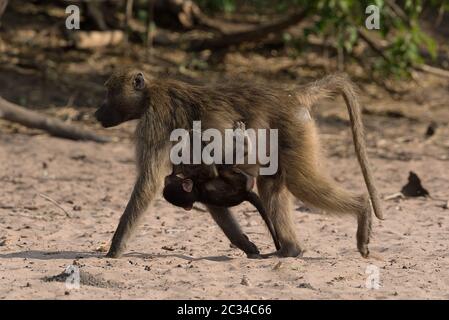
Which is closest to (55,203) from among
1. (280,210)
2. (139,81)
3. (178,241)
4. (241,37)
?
(178,241)

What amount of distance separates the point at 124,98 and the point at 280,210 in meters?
1.35

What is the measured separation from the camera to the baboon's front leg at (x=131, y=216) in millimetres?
5863

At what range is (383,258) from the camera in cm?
611

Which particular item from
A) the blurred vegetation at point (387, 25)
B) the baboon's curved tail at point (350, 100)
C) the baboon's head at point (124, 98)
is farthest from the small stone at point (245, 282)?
the blurred vegetation at point (387, 25)

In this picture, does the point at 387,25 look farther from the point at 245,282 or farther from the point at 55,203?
the point at 245,282

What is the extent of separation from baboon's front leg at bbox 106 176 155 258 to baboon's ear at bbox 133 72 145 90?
0.77 metres

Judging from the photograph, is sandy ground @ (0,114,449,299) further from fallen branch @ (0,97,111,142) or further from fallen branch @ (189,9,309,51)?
fallen branch @ (189,9,309,51)

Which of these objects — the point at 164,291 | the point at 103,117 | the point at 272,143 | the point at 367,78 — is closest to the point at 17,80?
the point at 367,78

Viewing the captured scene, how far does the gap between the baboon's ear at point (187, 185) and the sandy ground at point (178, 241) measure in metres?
0.45

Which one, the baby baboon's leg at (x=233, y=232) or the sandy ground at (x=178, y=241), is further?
the baby baboon's leg at (x=233, y=232)

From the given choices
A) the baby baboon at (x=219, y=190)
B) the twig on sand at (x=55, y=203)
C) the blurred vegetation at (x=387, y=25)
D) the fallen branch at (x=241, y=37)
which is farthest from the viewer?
the fallen branch at (x=241, y=37)

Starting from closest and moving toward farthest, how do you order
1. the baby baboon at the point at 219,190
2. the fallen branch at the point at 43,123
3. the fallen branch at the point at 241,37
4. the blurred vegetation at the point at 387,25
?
1. the baby baboon at the point at 219,190
2. the fallen branch at the point at 43,123
3. the blurred vegetation at the point at 387,25
4. the fallen branch at the point at 241,37

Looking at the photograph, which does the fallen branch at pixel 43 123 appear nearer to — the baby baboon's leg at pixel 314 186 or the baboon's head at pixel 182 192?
the baboon's head at pixel 182 192
